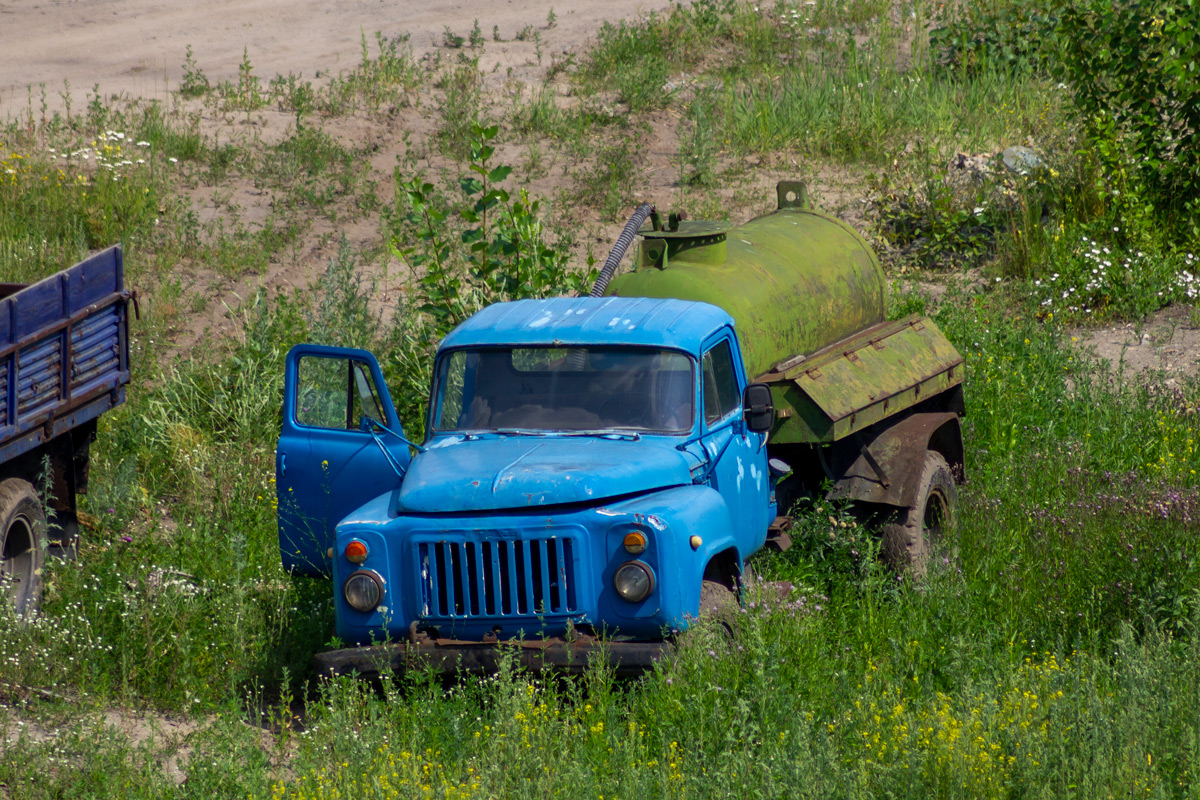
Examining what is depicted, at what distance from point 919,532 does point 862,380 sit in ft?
3.12

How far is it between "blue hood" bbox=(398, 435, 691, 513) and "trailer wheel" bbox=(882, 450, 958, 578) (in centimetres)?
196

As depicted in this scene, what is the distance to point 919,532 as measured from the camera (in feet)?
24.1

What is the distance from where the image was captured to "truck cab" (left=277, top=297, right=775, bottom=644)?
543 cm

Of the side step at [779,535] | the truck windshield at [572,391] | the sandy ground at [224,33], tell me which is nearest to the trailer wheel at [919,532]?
the side step at [779,535]

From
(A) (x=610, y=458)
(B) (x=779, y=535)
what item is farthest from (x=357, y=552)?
(B) (x=779, y=535)

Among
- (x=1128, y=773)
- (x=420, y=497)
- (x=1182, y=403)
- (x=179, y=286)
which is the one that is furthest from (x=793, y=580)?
(x=179, y=286)

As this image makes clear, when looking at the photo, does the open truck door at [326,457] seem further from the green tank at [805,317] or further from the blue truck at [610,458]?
the green tank at [805,317]

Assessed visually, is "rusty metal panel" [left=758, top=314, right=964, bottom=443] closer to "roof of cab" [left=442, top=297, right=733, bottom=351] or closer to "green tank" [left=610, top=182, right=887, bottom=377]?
"green tank" [left=610, top=182, right=887, bottom=377]

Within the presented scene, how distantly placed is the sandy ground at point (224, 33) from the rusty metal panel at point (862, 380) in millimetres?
11276

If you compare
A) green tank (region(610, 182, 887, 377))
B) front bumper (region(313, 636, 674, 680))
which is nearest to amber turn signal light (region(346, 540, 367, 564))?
front bumper (region(313, 636, 674, 680))

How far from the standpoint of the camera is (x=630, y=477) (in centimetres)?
563

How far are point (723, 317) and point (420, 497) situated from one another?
2.03 meters

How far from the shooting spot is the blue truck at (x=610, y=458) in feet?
17.8

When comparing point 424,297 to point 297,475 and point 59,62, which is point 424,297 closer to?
point 297,475
